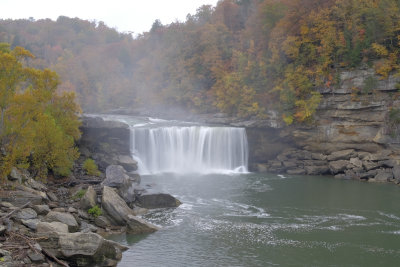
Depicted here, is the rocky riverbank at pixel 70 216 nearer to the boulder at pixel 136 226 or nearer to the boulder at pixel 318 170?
the boulder at pixel 136 226

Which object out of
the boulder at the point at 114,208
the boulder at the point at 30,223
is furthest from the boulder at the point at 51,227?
the boulder at the point at 114,208

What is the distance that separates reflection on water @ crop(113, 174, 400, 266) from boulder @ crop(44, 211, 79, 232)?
1916 mm

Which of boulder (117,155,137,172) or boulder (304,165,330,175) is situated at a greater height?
boulder (117,155,137,172)

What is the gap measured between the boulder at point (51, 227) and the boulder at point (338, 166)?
82.3ft

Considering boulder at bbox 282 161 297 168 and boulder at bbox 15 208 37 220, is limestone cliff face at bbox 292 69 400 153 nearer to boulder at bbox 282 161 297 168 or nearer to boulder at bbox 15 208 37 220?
boulder at bbox 282 161 297 168

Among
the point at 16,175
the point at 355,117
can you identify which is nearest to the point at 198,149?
the point at 355,117

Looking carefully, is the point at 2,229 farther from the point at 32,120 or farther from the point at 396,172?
the point at 396,172

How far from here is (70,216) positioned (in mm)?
16625

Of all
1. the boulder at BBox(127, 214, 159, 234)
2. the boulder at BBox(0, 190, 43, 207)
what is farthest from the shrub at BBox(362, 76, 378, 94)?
the boulder at BBox(0, 190, 43, 207)

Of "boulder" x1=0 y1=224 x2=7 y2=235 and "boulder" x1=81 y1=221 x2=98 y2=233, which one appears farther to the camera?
"boulder" x1=81 y1=221 x2=98 y2=233

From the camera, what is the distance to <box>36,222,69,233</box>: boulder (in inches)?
552

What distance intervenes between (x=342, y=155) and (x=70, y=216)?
A: 81.9 feet

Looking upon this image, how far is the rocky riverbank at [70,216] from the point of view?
508 inches

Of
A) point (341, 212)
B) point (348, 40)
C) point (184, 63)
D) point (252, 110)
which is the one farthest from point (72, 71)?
point (341, 212)
